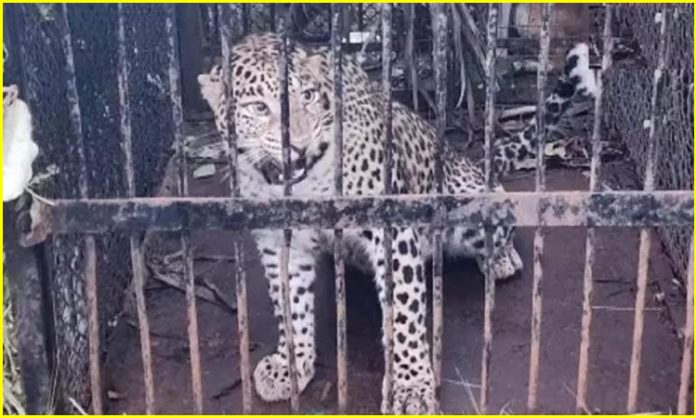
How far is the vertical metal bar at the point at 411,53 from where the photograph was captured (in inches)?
245

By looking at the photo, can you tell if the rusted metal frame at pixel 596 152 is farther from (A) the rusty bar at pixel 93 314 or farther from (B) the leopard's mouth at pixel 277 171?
(A) the rusty bar at pixel 93 314

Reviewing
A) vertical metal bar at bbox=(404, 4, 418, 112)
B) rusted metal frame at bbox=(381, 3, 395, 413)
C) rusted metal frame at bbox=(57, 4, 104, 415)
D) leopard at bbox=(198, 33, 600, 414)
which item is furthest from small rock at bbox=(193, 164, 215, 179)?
rusted metal frame at bbox=(381, 3, 395, 413)

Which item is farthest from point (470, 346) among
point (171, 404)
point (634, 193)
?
point (634, 193)

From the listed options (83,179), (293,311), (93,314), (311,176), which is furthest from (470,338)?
(83,179)

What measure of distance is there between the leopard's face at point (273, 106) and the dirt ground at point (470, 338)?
80 cm

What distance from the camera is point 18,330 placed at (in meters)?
3.48

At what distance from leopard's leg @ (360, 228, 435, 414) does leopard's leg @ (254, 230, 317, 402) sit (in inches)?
14.2

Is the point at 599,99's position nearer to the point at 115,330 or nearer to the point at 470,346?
the point at 470,346

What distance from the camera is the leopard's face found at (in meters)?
4.20

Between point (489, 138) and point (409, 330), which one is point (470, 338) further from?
point (489, 138)

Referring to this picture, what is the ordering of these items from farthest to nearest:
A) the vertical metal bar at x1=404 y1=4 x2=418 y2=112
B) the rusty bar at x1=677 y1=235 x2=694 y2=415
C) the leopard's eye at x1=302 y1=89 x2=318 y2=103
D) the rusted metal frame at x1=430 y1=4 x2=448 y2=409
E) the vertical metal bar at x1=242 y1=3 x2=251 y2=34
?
1. the vertical metal bar at x1=242 y1=3 x2=251 y2=34
2. the vertical metal bar at x1=404 y1=4 x2=418 y2=112
3. the leopard's eye at x1=302 y1=89 x2=318 y2=103
4. the rusty bar at x1=677 y1=235 x2=694 y2=415
5. the rusted metal frame at x1=430 y1=4 x2=448 y2=409

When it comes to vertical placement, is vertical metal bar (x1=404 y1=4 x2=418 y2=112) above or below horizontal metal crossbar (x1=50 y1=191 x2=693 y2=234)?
above

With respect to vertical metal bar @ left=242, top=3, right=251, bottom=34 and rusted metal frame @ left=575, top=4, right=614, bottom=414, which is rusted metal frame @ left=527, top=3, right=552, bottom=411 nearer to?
rusted metal frame @ left=575, top=4, right=614, bottom=414

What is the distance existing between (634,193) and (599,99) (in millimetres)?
282
